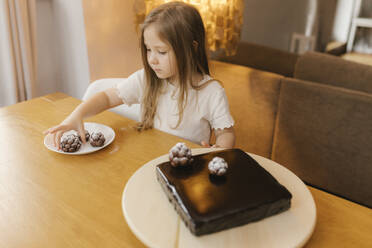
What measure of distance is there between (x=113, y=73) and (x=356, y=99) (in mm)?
1394

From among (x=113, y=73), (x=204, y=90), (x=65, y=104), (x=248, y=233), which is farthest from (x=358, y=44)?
(x=248, y=233)

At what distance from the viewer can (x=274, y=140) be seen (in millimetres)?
1868

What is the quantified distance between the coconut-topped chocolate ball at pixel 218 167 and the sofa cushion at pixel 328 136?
1.06m

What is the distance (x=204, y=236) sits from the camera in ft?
1.99

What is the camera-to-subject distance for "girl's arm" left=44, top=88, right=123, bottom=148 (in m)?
1.03

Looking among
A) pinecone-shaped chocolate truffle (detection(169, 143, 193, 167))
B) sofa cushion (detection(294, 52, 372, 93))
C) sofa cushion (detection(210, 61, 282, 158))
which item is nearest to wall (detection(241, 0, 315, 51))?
sofa cushion (detection(210, 61, 282, 158))

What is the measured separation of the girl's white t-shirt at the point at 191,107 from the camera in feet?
3.94

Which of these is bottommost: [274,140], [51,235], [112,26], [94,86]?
[274,140]

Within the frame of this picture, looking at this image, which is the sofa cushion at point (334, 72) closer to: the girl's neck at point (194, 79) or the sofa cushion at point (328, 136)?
the sofa cushion at point (328, 136)

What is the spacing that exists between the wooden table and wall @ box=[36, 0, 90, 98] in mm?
894

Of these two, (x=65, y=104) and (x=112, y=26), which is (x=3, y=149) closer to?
(x=65, y=104)

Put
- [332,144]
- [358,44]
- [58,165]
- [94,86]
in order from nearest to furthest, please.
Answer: [58,165], [94,86], [332,144], [358,44]

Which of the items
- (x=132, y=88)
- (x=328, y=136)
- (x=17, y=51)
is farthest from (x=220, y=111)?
(x=17, y=51)

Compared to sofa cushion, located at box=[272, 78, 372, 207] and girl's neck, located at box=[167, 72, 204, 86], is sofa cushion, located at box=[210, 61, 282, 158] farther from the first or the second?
girl's neck, located at box=[167, 72, 204, 86]
